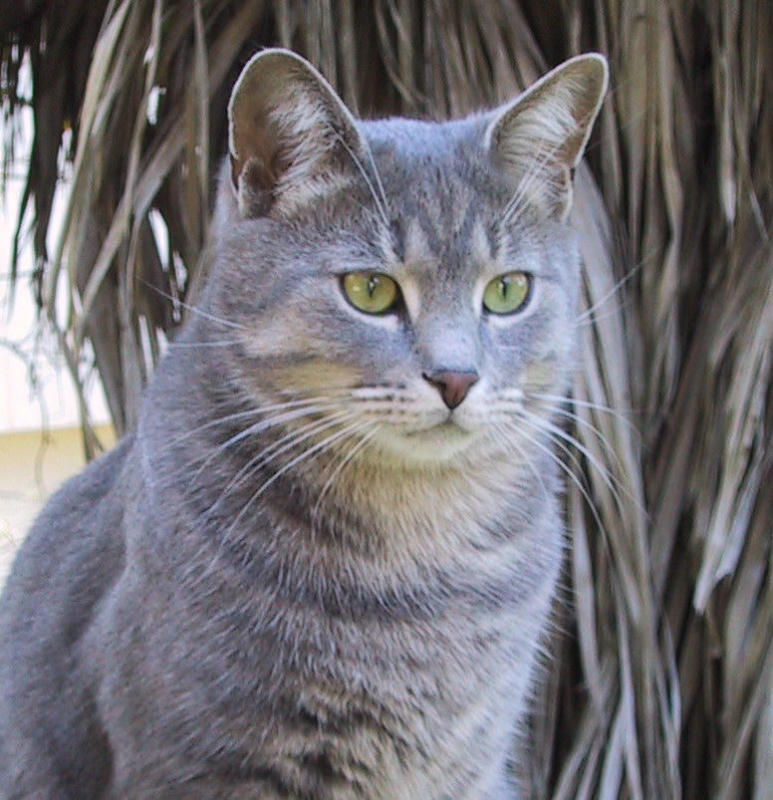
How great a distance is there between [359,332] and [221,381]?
0.15 meters

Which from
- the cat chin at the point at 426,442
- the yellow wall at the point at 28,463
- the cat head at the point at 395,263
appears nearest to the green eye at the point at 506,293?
the cat head at the point at 395,263

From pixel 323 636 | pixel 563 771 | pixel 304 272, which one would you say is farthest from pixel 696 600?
pixel 304 272

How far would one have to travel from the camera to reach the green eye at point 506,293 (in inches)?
43.7

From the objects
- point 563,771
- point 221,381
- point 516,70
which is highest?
point 516,70

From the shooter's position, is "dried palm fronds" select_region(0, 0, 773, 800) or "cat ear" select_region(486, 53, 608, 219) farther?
"dried palm fronds" select_region(0, 0, 773, 800)

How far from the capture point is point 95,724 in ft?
3.63

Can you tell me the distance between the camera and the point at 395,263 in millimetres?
1062

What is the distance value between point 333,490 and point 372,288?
184 millimetres

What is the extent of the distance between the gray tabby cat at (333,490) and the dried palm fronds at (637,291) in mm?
281

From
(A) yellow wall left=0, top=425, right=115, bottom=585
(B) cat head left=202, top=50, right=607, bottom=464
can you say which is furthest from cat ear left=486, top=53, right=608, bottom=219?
(A) yellow wall left=0, top=425, right=115, bottom=585

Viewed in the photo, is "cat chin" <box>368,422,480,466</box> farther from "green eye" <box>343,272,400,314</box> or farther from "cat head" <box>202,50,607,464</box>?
"green eye" <box>343,272,400,314</box>

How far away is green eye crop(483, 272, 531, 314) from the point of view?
3.64 ft

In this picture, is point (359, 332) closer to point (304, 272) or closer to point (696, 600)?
point (304, 272)

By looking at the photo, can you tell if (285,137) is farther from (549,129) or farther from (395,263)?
(549,129)
